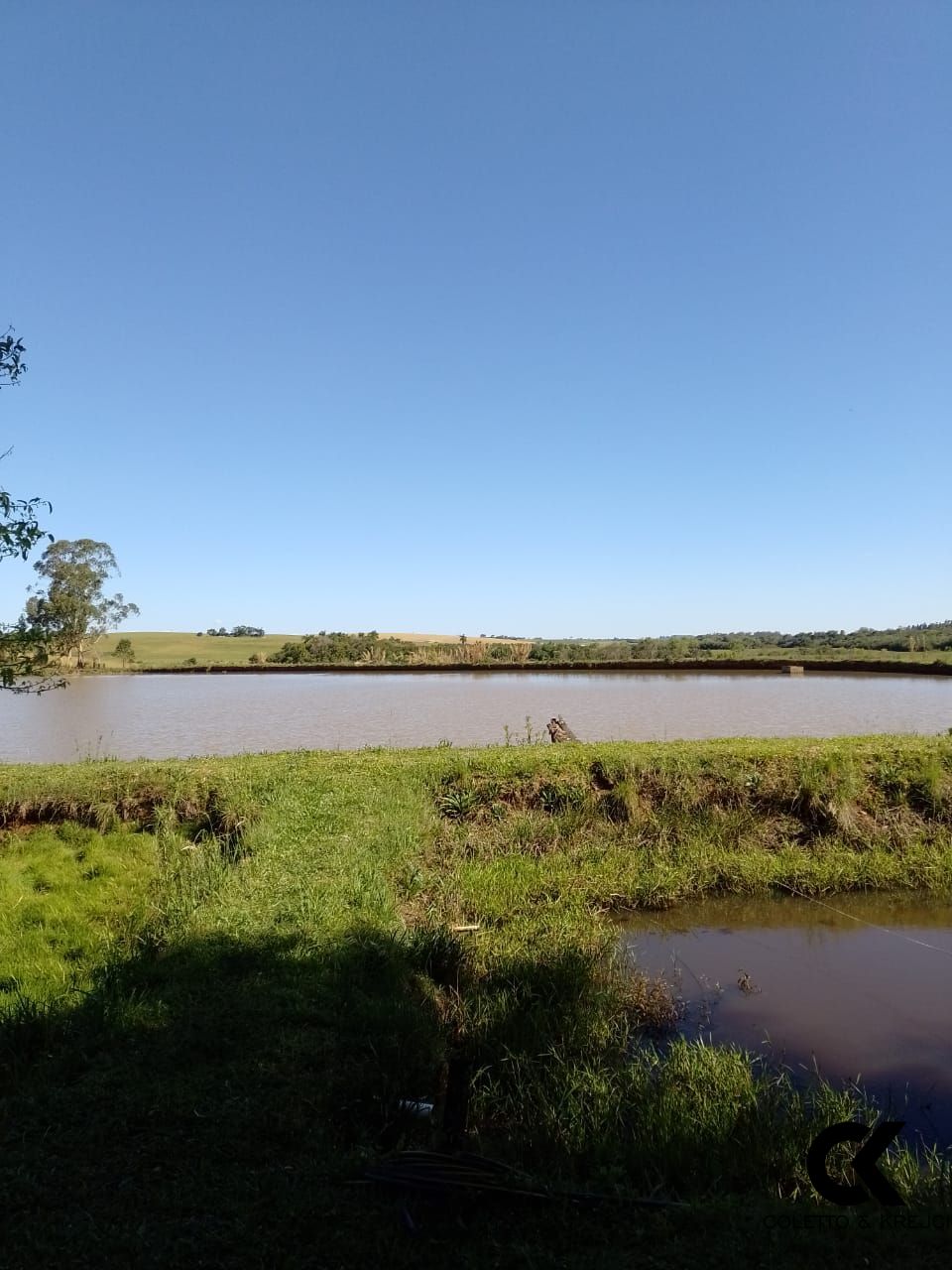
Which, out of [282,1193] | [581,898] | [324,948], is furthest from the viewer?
[581,898]

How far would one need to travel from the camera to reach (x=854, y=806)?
32.2 feet

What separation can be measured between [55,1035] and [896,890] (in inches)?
321

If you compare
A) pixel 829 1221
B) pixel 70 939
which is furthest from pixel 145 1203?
pixel 70 939

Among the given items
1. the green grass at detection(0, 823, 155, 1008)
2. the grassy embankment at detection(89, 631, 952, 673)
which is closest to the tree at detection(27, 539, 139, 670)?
the grassy embankment at detection(89, 631, 952, 673)

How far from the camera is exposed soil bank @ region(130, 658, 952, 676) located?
3462 centimetres

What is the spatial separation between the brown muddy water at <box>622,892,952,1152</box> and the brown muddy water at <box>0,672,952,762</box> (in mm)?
6759

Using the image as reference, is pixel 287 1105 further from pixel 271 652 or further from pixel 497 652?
pixel 271 652

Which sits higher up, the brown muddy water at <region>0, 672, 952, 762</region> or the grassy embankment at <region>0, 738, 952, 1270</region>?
the brown muddy water at <region>0, 672, 952, 762</region>

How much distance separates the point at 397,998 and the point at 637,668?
37.0 meters

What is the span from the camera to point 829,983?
6426 millimetres

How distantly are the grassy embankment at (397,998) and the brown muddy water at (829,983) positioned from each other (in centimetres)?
45

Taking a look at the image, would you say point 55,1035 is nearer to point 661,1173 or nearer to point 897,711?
point 661,1173
